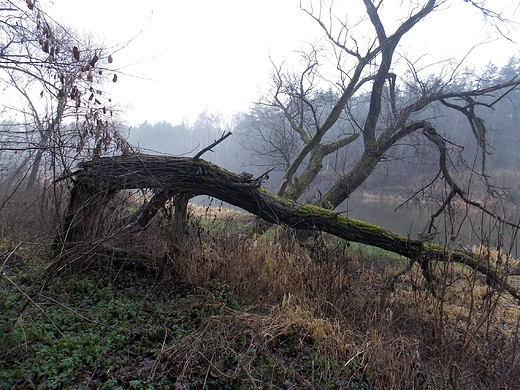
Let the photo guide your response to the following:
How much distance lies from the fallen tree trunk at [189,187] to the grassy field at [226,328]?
0.49 meters

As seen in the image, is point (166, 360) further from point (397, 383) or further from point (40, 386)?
point (397, 383)

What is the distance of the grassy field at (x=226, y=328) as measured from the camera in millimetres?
2787

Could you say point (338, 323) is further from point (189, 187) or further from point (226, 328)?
point (189, 187)

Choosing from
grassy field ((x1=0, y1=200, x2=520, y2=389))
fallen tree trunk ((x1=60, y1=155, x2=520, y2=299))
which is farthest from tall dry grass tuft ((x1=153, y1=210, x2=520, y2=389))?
fallen tree trunk ((x1=60, y1=155, x2=520, y2=299))

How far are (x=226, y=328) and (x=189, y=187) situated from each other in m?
2.19

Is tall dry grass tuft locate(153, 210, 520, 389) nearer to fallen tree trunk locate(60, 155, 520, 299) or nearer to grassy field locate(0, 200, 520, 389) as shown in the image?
grassy field locate(0, 200, 520, 389)

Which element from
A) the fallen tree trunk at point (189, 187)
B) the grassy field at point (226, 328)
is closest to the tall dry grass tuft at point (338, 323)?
the grassy field at point (226, 328)

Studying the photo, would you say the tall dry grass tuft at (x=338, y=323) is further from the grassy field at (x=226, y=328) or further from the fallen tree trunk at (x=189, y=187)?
the fallen tree trunk at (x=189, y=187)

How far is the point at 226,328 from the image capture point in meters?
3.44

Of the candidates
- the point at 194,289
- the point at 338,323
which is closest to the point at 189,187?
the point at 194,289

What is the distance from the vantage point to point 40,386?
241 cm

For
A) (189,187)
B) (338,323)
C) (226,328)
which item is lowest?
(226,328)

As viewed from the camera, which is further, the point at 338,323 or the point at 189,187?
the point at 189,187

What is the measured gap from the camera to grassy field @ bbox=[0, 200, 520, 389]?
110 inches
